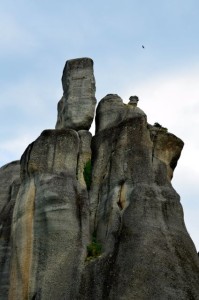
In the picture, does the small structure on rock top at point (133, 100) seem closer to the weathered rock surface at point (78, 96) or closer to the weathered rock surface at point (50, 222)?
the weathered rock surface at point (78, 96)

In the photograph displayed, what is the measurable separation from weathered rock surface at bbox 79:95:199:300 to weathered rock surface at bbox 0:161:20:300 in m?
4.30

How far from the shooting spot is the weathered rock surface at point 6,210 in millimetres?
26156

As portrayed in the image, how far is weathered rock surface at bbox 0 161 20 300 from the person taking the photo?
85.8ft

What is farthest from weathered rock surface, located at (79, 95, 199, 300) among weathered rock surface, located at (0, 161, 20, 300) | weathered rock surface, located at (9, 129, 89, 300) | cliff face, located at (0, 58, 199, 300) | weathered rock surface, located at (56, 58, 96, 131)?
weathered rock surface, located at (0, 161, 20, 300)

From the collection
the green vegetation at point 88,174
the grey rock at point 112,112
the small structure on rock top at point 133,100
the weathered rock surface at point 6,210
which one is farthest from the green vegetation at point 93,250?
the small structure on rock top at point 133,100

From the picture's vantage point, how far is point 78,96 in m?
28.5

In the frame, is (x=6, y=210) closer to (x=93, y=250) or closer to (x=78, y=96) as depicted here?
(x=78, y=96)

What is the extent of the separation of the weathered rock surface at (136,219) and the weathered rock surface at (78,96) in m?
1.01

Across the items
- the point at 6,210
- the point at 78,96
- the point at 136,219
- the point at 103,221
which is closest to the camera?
the point at 136,219

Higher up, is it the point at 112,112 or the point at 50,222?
the point at 112,112

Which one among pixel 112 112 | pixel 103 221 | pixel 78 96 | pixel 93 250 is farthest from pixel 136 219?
pixel 78 96

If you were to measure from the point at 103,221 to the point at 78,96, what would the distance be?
269 inches

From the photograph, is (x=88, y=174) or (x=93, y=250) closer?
(x=93, y=250)

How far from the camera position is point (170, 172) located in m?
26.5
